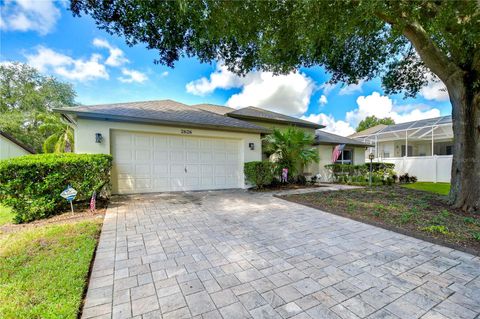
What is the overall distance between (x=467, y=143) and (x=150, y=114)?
1040 centimetres

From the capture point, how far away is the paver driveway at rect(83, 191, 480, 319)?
1.98 metres

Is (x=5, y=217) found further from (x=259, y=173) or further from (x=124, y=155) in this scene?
(x=259, y=173)

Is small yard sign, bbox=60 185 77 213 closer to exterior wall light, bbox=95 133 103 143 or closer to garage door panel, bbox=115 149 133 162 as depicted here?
exterior wall light, bbox=95 133 103 143

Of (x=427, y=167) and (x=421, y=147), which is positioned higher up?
(x=421, y=147)

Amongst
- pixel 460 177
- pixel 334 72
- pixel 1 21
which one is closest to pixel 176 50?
pixel 1 21

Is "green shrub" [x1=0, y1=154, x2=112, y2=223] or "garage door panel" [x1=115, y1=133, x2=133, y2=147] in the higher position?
"garage door panel" [x1=115, y1=133, x2=133, y2=147]

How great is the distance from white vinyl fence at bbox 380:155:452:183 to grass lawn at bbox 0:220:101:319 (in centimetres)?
1809

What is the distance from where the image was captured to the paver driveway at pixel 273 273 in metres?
1.98

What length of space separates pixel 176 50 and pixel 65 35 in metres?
5.33

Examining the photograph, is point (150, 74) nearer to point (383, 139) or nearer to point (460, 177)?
point (460, 177)

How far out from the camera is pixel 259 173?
940cm

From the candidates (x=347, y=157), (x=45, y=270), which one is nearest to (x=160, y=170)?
(x=45, y=270)

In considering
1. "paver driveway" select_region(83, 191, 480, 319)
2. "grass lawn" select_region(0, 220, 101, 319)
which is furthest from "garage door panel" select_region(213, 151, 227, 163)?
"grass lawn" select_region(0, 220, 101, 319)

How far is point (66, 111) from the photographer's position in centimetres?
669
